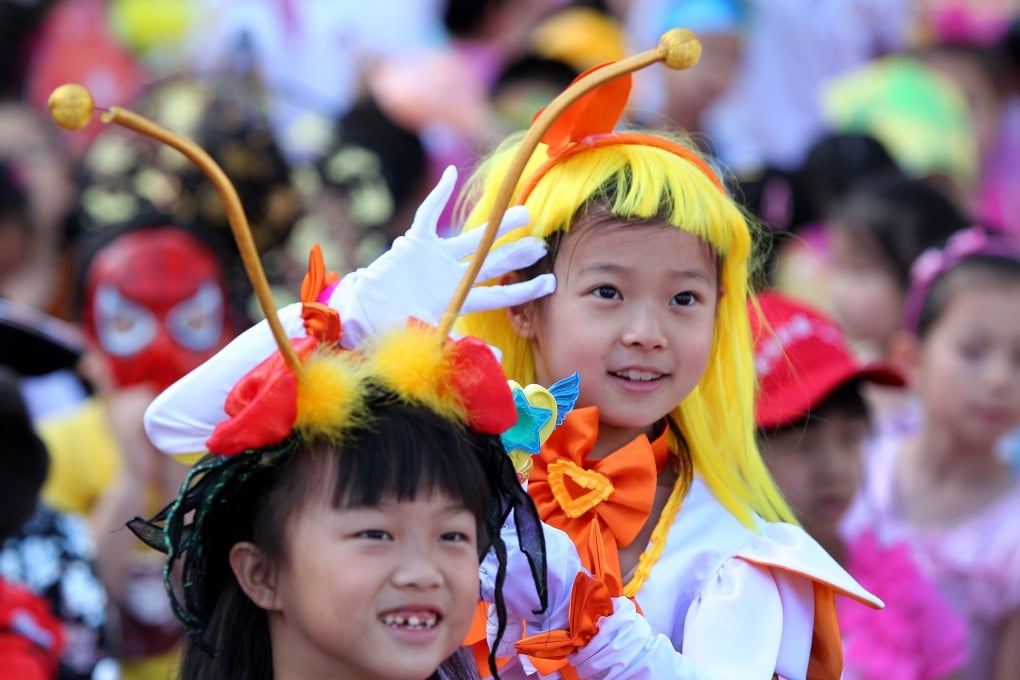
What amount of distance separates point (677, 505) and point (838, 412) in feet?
4.77

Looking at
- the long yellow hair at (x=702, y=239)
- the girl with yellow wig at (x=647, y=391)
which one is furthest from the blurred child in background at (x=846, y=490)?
the girl with yellow wig at (x=647, y=391)

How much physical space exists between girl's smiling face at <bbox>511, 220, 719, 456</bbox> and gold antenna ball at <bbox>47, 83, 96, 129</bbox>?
1.09 metres

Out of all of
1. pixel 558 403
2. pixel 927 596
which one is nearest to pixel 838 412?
pixel 927 596

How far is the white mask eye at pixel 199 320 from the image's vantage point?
16.0 feet

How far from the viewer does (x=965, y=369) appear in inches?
185

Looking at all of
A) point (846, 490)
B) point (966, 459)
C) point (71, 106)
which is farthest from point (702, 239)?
point (966, 459)

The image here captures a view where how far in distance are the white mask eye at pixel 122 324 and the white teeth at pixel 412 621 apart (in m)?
2.80

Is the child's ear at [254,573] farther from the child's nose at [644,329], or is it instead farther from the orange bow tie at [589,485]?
the child's nose at [644,329]

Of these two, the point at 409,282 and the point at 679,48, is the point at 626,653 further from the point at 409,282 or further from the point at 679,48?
the point at 679,48

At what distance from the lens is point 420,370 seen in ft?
7.45

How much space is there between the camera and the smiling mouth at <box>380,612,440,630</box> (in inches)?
88.1

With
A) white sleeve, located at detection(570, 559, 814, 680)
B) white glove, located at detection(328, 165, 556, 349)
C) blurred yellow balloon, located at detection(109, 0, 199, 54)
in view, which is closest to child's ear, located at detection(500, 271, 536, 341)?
white glove, located at detection(328, 165, 556, 349)

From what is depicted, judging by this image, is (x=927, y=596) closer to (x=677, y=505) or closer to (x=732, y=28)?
(x=677, y=505)

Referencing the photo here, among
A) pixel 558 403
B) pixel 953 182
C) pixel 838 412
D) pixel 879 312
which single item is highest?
pixel 953 182
